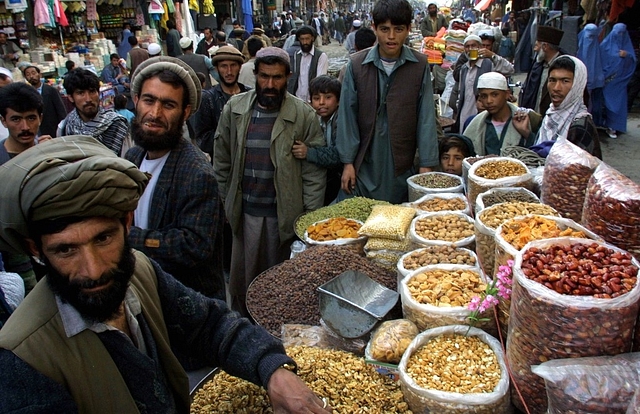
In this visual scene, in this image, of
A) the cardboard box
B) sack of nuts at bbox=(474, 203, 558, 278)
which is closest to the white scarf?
sack of nuts at bbox=(474, 203, 558, 278)

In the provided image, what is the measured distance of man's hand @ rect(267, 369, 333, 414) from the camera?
1.37 m

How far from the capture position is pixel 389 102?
3.32 m

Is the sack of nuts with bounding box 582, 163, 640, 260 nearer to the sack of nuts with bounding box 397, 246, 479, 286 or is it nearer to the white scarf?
the sack of nuts with bounding box 397, 246, 479, 286

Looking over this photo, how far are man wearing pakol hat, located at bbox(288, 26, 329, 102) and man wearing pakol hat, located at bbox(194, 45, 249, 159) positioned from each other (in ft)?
6.33

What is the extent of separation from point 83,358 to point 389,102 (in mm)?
2648

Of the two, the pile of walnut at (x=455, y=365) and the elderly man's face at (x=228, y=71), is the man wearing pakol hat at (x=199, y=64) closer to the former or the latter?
the elderly man's face at (x=228, y=71)

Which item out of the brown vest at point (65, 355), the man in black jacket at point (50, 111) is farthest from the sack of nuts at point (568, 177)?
the man in black jacket at point (50, 111)

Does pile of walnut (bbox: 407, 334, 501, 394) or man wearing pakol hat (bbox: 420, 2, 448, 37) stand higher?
man wearing pakol hat (bbox: 420, 2, 448, 37)

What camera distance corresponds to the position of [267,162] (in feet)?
11.3

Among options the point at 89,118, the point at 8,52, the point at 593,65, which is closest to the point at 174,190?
the point at 89,118

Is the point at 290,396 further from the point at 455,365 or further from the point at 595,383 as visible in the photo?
the point at 595,383

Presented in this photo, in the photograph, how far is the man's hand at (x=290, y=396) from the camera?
1365 mm

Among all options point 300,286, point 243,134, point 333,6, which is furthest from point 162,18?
point 333,6

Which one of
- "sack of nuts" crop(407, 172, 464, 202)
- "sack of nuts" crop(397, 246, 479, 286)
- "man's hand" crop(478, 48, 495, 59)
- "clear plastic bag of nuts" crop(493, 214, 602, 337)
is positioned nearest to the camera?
"clear plastic bag of nuts" crop(493, 214, 602, 337)
